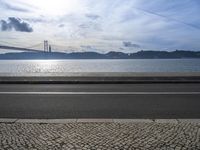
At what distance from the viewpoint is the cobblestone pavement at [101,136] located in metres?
5.26

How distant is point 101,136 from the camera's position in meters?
5.82

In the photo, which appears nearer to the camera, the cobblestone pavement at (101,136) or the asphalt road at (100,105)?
the cobblestone pavement at (101,136)

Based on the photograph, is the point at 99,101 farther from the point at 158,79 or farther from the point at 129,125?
the point at 158,79

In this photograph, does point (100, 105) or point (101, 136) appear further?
point (100, 105)

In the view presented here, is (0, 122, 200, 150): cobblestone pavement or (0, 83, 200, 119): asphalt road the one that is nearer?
(0, 122, 200, 150): cobblestone pavement

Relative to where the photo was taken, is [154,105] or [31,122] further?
[154,105]

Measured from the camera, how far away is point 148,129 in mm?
6316

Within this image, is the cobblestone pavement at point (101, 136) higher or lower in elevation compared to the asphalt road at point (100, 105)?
lower

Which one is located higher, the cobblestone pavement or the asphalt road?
the asphalt road

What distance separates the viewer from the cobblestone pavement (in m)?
5.26

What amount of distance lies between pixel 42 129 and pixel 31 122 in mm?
842

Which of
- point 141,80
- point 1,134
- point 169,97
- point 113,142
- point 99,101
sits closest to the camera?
point 113,142

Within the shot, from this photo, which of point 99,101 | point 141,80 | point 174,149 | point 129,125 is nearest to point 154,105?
point 99,101

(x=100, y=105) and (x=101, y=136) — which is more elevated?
(x=100, y=105)
